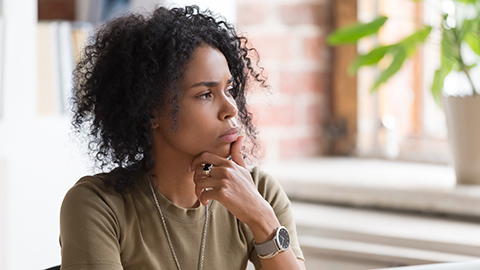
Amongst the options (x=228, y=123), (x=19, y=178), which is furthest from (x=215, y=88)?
(x=19, y=178)

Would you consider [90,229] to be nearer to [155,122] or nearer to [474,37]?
[155,122]

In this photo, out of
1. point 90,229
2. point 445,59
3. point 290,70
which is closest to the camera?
point 90,229

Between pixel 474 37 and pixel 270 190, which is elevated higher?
pixel 474 37

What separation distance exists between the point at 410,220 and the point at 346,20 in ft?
3.38

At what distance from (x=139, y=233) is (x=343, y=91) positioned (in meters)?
1.73

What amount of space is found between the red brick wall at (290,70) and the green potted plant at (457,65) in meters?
0.44

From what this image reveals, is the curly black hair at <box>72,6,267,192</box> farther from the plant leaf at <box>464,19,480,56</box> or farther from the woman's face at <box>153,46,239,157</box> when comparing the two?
the plant leaf at <box>464,19,480,56</box>

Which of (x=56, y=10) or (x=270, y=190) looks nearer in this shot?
(x=270, y=190)

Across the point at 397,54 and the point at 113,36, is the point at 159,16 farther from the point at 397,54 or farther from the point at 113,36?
the point at 397,54

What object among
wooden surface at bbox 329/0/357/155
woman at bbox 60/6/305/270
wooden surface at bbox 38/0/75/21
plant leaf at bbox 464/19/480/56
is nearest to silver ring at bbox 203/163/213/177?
woman at bbox 60/6/305/270

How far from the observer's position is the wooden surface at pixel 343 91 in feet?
9.09

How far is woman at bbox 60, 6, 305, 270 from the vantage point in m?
1.23

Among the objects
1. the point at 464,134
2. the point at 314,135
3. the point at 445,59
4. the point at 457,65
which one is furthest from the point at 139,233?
the point at 314,135

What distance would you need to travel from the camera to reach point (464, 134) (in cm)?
210
